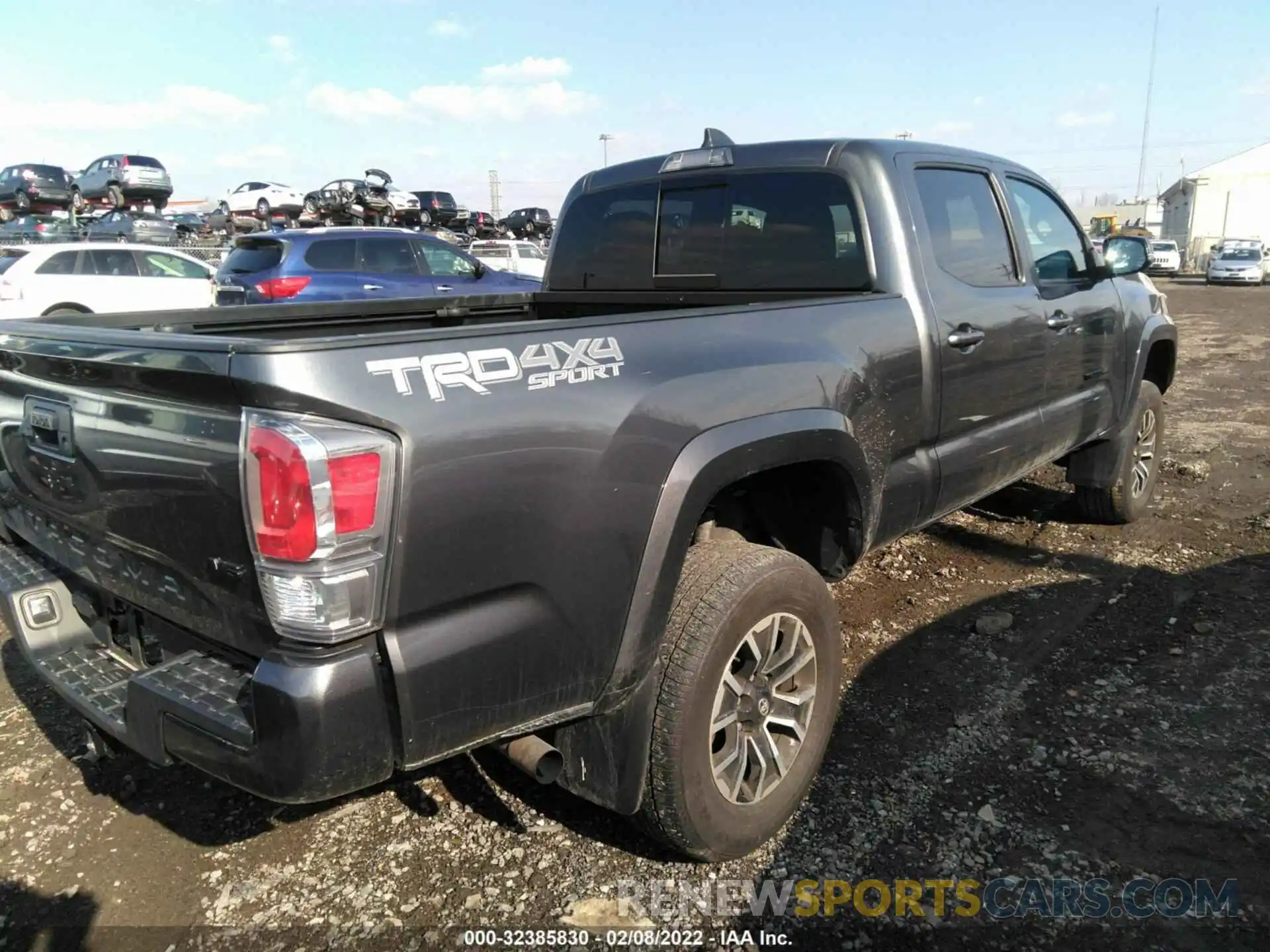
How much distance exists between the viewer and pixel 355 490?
166 centimetres

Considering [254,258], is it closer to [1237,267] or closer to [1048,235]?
[1048,235]

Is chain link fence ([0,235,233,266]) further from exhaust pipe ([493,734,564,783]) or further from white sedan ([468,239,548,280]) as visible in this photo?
exhaust pipe ([493,734,564,783])

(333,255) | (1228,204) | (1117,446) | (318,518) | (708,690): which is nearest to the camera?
(318,518)

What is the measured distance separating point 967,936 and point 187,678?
78.2 inches

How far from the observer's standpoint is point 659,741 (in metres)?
2.21

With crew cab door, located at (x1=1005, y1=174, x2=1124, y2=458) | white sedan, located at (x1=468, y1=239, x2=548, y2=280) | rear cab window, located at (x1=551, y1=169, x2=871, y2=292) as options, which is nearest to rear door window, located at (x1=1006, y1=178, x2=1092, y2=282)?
crew cab door, located at (x1=1005, y1=174, x2=1124, y2=458)

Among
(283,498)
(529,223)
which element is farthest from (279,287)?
(529,223)

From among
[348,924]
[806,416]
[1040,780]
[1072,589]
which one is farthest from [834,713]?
[1072,589]

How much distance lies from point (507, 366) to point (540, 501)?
11.5 inches

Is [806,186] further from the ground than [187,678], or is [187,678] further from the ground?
[806,186]

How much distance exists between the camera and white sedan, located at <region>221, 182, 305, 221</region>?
3309 cm

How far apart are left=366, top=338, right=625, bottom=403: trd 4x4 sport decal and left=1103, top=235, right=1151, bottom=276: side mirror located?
343 cm

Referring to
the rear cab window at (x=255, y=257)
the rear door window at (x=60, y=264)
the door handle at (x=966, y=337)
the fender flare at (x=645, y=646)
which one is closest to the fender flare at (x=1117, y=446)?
the door handle at (x=966, y=337)

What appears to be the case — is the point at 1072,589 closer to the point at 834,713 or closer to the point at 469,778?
the point at 834,713
